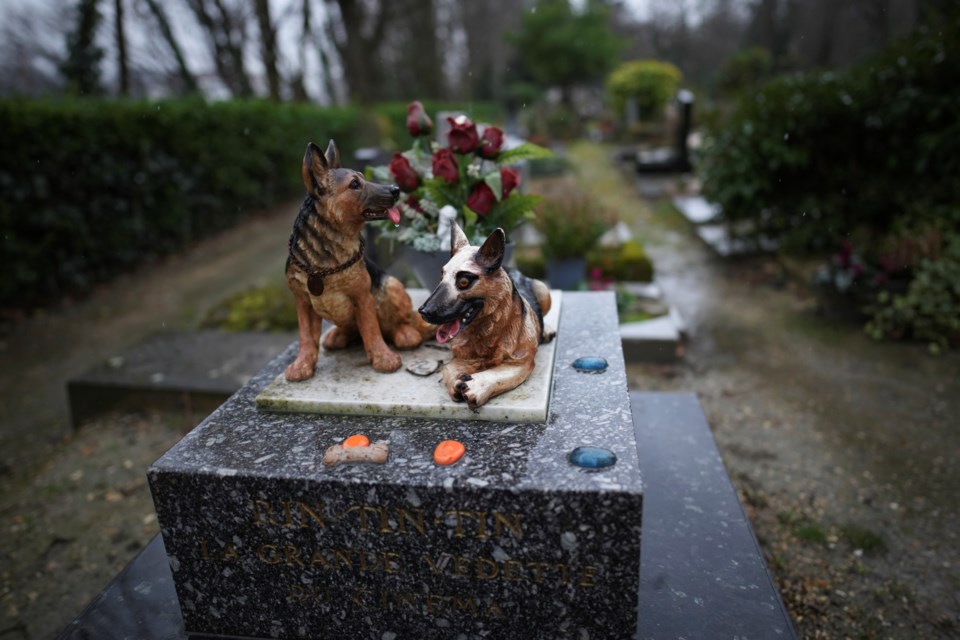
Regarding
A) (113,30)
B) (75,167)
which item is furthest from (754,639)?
(113,30)

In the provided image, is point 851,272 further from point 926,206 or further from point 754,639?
point 754,639

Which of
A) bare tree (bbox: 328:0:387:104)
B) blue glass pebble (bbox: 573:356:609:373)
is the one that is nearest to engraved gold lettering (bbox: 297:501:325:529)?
blue glass pebble (bbox: 573:356:609:373)

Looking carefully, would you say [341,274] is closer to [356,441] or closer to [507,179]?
[356,441]

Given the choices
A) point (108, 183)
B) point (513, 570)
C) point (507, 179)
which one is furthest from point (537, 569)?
point (108, 183)

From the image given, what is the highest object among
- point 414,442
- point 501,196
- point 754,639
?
point 501,196

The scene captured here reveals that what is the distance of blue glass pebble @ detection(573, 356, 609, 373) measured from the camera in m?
2.34

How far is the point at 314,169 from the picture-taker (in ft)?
6.48

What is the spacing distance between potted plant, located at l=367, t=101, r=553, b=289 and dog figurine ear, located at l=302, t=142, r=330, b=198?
0.84 meters

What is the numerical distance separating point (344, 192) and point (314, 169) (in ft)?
0.38

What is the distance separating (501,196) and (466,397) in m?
1.25

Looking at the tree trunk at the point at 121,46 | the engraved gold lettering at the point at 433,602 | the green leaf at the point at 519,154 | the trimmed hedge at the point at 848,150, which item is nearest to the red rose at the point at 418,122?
the green leaf at the point at 519,154

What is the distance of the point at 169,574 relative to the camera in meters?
2.41

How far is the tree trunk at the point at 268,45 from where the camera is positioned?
14.9 metres

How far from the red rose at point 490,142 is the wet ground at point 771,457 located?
238cm
